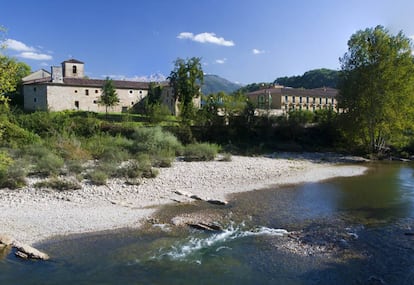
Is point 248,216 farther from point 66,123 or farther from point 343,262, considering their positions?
point 66,123

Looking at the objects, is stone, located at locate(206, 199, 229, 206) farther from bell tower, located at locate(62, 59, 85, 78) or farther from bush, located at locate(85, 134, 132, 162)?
bell tower, located at locate(62, 59, 85, 78)

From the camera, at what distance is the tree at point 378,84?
3011 cm

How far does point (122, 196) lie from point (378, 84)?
24.9 meters

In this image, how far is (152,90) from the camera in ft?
219

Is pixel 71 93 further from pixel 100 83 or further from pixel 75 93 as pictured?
pixel 100 83

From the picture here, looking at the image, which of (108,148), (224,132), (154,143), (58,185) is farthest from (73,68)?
(58,185)

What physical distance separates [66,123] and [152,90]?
1343 inches

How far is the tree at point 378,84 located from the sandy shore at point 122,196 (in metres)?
8.61

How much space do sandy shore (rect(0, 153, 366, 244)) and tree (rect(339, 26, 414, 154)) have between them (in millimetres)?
Answer: 8614

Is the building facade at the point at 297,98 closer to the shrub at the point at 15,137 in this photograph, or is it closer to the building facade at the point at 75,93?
the building facade at the point at 75,93

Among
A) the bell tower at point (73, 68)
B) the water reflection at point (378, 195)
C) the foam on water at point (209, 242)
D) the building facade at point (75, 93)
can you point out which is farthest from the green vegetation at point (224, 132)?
the bell tower at point (73, 68)

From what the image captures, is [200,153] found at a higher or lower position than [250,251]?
higher

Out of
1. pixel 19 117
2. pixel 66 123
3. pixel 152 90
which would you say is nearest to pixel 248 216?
pixel 66 123

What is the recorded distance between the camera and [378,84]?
30.5m
